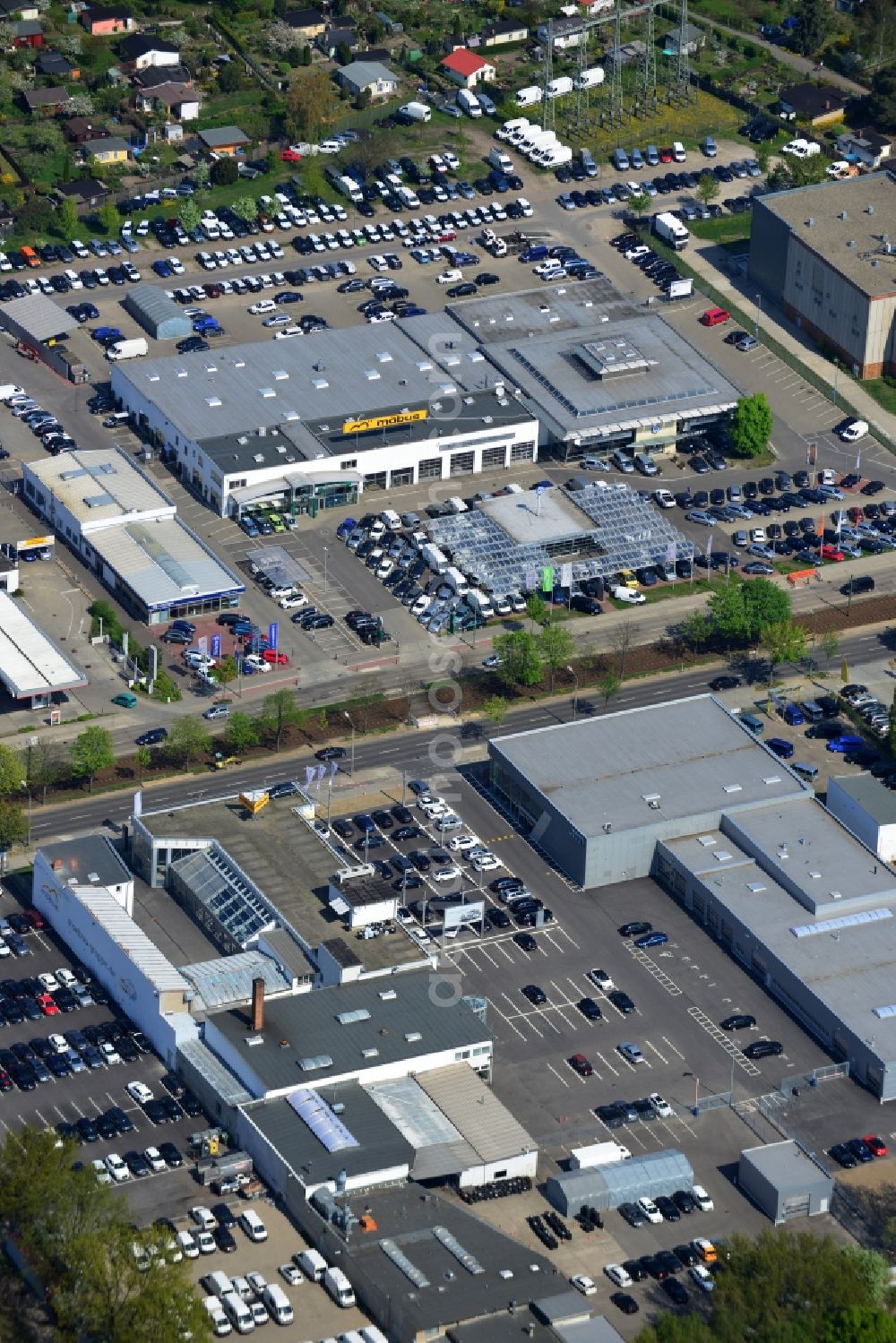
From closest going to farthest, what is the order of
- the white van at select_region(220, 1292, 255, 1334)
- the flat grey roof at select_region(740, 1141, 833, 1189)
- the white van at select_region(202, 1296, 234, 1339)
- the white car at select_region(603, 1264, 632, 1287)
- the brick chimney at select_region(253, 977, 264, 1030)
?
the white van at select_region(202, 1296, 234, 1339) → the white van at select_region(220, 1292, 255, 1334) → the white car at select_region(603, 1264, 632, 1287) → the flat grey roof at select_region(740, 1141, 833, 1189) → the brick chimney at select_region(253, 977, 264, 1030)

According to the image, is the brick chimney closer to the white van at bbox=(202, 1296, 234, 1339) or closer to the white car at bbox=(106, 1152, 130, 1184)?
the white car at bbox=(106, 1152, 130, 1184)

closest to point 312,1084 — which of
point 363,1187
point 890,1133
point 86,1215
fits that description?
point 363,1187

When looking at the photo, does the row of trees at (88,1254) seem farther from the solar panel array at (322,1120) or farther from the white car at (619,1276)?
the white car at (619,1276)

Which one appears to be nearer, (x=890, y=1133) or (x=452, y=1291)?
(x=452, y=1291)

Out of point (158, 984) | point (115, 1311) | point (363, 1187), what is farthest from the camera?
point (158, 984)

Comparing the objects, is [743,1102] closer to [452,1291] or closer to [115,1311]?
[452,1291]

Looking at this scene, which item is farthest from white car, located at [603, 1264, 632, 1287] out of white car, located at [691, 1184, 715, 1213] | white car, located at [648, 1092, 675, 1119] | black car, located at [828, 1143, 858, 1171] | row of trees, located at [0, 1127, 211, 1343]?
row of trees, located at [0, 1127, 211, 1343]

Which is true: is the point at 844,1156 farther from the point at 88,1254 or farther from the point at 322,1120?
the point at 88,1254
